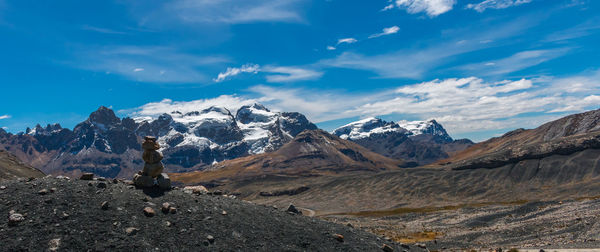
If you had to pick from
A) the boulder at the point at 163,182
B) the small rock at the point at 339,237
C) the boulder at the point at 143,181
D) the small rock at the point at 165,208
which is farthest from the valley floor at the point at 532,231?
the boulder at the point at 143,181

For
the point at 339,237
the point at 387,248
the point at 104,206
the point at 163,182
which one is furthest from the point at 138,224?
the point at 387,248

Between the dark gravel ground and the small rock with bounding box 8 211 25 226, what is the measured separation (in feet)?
0.46

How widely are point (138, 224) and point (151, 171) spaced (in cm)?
636

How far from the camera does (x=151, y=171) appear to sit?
26594mm

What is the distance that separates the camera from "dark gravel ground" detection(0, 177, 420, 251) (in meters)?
18.7

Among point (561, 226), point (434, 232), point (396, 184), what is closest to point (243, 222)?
point (561, 226)

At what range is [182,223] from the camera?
72.5 feet

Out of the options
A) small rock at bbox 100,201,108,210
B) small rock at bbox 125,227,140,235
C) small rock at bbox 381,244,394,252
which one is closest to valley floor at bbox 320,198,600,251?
small rock at bbox 381,244,394,252

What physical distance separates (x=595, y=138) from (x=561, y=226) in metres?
151

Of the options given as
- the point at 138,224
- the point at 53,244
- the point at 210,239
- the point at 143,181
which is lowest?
the point at 210,239

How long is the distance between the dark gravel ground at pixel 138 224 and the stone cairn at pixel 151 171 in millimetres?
813

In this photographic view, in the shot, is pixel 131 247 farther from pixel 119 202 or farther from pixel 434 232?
pixel 434 232

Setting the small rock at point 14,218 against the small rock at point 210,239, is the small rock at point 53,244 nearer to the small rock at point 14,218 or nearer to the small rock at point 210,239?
the small rock at point 14,218

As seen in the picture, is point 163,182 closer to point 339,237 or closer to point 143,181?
point 143,181
